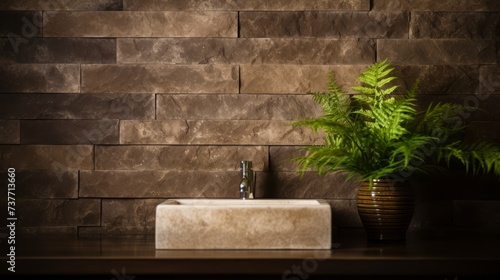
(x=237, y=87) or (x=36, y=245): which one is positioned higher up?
(x=237, y=87)

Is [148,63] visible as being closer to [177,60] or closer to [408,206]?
[177,60]

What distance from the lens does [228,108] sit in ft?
5.98

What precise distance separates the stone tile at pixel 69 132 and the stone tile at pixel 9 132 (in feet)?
0.06

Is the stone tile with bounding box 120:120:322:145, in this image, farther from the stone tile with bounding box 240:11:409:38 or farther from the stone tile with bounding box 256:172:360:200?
the stone tile with bounding box 240:11:409:38

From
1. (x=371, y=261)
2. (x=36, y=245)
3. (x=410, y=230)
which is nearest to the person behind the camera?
(x=371, y=261)

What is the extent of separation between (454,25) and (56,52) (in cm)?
140

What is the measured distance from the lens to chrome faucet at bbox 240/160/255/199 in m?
1.72

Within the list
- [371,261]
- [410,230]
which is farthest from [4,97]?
[410,230]

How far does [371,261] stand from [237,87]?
81 cm

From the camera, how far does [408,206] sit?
1.52 m

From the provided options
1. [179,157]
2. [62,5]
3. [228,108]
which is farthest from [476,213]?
[62,5]

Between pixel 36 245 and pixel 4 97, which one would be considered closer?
pixel 36 245

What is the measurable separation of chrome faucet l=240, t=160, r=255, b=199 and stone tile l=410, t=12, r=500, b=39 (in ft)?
2.45

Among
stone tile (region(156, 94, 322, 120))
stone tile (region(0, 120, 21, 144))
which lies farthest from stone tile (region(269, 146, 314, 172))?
stone tile (region(0, 120, 21, 144))
